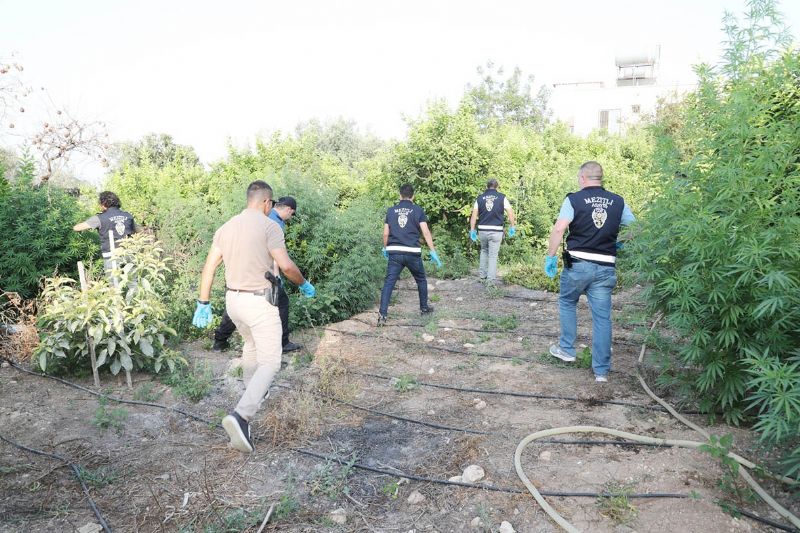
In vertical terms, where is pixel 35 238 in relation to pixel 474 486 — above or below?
above

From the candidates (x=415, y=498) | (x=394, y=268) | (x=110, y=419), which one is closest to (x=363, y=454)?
(x=415, y=498)

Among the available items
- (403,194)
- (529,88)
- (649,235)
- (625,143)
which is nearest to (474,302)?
(403,194)

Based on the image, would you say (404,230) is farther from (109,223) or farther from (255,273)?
(109,223)

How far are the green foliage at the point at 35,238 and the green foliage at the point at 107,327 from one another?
205 cm

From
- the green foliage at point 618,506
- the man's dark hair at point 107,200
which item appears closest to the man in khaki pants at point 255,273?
the green foliage at point 618,506

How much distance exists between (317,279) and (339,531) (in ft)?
16.9

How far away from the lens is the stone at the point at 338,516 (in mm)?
3064

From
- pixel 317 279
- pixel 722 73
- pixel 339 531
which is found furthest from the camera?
pixel 317 279

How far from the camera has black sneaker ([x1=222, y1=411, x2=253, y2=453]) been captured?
364 centimetres

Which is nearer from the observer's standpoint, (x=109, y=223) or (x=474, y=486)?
(x=474, y=486)

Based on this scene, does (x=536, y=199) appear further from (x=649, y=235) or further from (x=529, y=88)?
(x=529, y=88)

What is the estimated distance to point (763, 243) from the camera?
3115 millimetres

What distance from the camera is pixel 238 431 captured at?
3645 millimetres

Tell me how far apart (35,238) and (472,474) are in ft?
22.5
